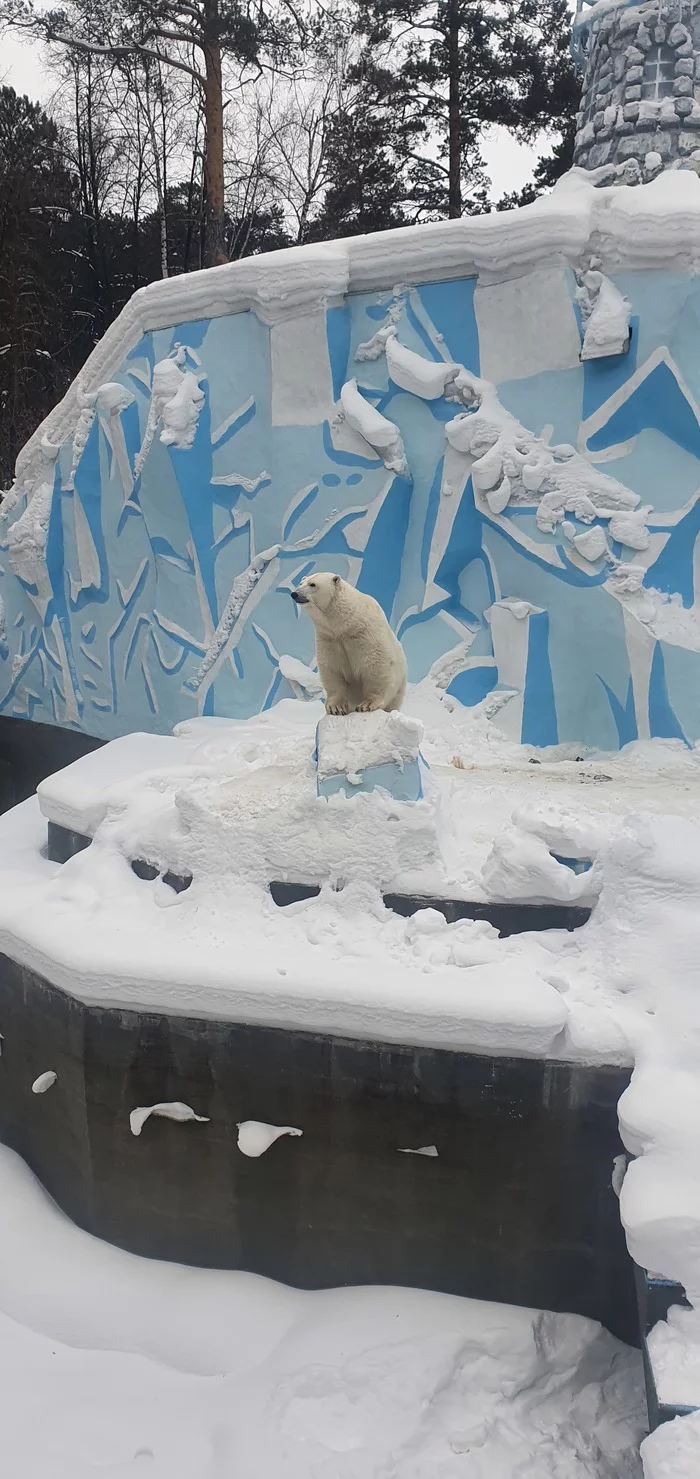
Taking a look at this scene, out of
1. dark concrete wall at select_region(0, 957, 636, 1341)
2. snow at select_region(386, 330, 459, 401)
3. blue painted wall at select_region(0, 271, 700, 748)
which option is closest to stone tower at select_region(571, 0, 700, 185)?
blue painted wall at select_region(0, 271, 700, 748)

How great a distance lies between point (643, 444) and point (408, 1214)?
367cm

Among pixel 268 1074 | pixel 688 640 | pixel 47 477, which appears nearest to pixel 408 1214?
pixel 268 1074

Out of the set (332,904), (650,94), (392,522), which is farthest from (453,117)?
(332,904)

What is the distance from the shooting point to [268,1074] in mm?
3078

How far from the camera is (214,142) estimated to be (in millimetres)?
11445

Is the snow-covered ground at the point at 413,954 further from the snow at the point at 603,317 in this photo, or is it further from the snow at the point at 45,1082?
the snow at the point at 603,317

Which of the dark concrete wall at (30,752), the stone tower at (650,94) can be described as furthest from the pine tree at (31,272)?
the stone tower at (650,94)

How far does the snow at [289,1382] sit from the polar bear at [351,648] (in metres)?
1.97

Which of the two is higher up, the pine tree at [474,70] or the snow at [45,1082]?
the pine tree at [474,70]

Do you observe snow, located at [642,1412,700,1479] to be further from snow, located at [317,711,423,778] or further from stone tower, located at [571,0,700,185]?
stone tower, located at [571,0,700,185]

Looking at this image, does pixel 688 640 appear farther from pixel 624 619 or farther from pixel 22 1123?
pixel 22 1123

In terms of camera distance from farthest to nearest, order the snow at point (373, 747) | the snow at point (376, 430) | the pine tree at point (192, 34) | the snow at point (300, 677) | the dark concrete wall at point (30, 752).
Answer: the pine tree at point (192, 34), the dark concrete wall at point (30, 752), the snow at point (300, 677), the snow at point (376, 430), the snow at point (373, 747)

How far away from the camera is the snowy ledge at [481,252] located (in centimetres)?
477

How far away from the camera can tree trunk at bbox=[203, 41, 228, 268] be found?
11359 mm
